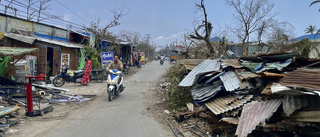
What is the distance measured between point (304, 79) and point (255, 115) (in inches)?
40.6

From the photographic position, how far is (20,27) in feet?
51.7

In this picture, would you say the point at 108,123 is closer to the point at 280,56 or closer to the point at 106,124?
the point at 106,124

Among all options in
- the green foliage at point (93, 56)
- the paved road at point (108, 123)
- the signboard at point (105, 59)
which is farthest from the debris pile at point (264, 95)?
the green foliage at point (93, 56)

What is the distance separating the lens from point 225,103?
211 inches

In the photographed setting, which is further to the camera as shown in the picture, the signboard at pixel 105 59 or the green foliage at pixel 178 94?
the signboard at pixel 105 59

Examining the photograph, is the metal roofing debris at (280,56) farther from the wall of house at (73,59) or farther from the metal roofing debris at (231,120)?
the wall of house at (73,59)

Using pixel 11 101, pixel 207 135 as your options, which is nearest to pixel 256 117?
pixel 207 135

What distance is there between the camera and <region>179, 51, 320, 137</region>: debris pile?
3.41 m

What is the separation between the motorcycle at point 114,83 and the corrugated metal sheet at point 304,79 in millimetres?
6338

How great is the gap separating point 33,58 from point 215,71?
471 inches

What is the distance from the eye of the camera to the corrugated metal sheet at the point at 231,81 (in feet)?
17.6

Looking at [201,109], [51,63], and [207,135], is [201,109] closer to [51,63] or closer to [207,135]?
[207,135]

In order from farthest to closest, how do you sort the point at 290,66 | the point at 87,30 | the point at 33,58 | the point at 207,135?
1. the point at 87,30
2. the point at 33,58
3. the point at 290,66
4. the point at 207,135

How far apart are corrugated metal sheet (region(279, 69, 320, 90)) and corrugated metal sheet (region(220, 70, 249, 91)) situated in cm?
137
